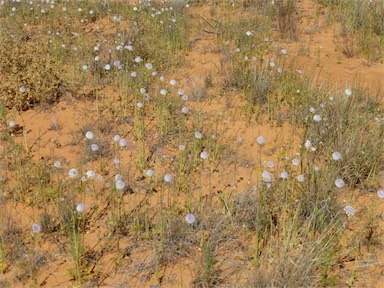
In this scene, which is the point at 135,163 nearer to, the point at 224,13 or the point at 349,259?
the point at 349,259

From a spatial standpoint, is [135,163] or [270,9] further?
[270,9]

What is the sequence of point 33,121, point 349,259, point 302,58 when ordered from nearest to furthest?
point 349,259 → point 33,121 → point 302,58

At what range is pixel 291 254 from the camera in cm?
292

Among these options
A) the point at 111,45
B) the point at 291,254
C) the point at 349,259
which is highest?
the point at 111,45

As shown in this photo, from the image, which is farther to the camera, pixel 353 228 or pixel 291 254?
pixel 353 228

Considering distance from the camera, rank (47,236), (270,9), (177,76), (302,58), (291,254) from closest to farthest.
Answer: (291,254) → (47,236) → (177,76) → (302,58) → (270,9)

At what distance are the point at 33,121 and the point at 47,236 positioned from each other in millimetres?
2048

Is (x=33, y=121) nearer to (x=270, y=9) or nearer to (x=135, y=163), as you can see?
(x=135, y=163)

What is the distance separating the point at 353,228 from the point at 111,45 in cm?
487

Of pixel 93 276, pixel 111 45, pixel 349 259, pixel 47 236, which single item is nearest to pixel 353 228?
pixel 349 259

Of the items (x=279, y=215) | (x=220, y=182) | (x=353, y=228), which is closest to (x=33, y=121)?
(x=220, y=182)

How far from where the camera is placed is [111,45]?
655 centimetres

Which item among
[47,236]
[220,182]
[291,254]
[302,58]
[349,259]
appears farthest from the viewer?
[302,58]

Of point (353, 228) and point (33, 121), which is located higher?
point (33, 121)
